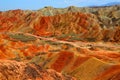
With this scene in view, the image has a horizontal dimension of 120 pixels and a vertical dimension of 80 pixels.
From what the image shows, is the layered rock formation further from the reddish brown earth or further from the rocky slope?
the rocky slope

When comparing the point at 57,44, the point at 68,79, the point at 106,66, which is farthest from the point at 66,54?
the point at 57,44

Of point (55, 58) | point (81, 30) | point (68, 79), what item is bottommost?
point (81, 30)

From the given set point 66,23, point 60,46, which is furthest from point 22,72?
point 66,23

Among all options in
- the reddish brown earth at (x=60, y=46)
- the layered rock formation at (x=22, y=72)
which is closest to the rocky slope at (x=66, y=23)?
the reddish brown earth at (x=60, y=46)

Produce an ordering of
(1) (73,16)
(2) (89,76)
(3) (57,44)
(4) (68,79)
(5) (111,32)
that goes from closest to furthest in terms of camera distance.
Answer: (4) (68,79) → (2) (89,76) → (3) (57,44) → (5) (111,32) → (1) (73,16)

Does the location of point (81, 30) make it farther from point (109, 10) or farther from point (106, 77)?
point (106, 77)

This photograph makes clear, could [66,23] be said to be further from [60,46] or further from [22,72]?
[22,72]

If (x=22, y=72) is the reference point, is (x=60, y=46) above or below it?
below

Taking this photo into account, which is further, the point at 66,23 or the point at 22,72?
the point at 66,23
